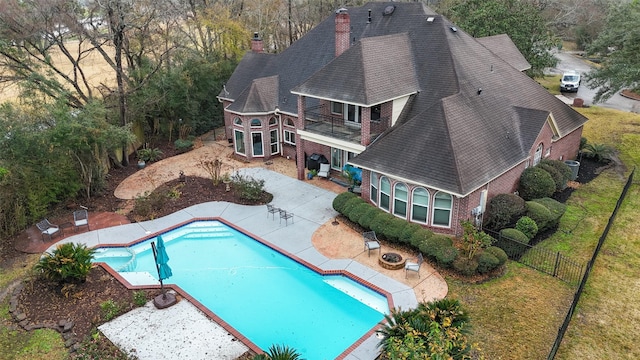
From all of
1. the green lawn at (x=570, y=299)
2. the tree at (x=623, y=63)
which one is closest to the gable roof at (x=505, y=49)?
the tree at (x=623, y=63)

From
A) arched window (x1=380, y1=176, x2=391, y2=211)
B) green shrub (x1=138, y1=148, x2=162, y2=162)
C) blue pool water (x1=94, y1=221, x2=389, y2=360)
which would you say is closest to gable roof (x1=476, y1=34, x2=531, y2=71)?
arched window (x1=380, y1=176, x2=391, y2=211)

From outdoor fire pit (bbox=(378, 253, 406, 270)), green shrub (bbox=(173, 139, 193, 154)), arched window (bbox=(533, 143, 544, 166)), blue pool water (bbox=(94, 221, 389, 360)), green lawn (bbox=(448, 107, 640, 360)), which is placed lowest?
blue pool water (bbox=(94, 221, 389, 360))

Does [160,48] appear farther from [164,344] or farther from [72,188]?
[164,344]

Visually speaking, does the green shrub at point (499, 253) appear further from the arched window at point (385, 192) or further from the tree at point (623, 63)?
the tree at point (623, 63)

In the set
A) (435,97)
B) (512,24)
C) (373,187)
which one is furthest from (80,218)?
(512,24)

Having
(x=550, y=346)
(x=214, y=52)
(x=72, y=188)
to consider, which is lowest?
(x=550, y=346)

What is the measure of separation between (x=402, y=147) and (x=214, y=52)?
2165cm

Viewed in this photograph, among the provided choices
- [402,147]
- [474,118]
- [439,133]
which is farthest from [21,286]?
[474,118]

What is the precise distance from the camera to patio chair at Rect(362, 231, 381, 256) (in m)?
17.5

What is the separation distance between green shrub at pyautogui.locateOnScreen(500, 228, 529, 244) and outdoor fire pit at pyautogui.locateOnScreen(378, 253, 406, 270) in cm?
428

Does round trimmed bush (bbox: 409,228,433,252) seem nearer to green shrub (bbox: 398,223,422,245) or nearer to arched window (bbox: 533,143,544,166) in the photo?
green shrub (bbox: 398,223,422,245)

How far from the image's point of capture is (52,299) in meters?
15.2

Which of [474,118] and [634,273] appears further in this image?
[474,118]

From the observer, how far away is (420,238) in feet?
56.5
